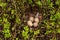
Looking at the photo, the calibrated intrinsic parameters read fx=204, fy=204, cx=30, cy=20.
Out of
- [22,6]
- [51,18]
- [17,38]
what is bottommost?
[17,38]

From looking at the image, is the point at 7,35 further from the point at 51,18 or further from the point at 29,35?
the point at 51,18

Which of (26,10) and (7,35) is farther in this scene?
(26,10)

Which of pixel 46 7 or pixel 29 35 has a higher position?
pixel 46 7

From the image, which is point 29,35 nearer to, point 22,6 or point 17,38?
point 17,38

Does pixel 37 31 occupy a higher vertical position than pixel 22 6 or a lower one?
lower

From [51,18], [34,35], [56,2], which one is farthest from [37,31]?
[56,2]

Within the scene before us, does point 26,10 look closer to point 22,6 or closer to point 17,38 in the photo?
point 22,6

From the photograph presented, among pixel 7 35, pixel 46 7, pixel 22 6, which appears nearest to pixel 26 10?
pixel 22 6
